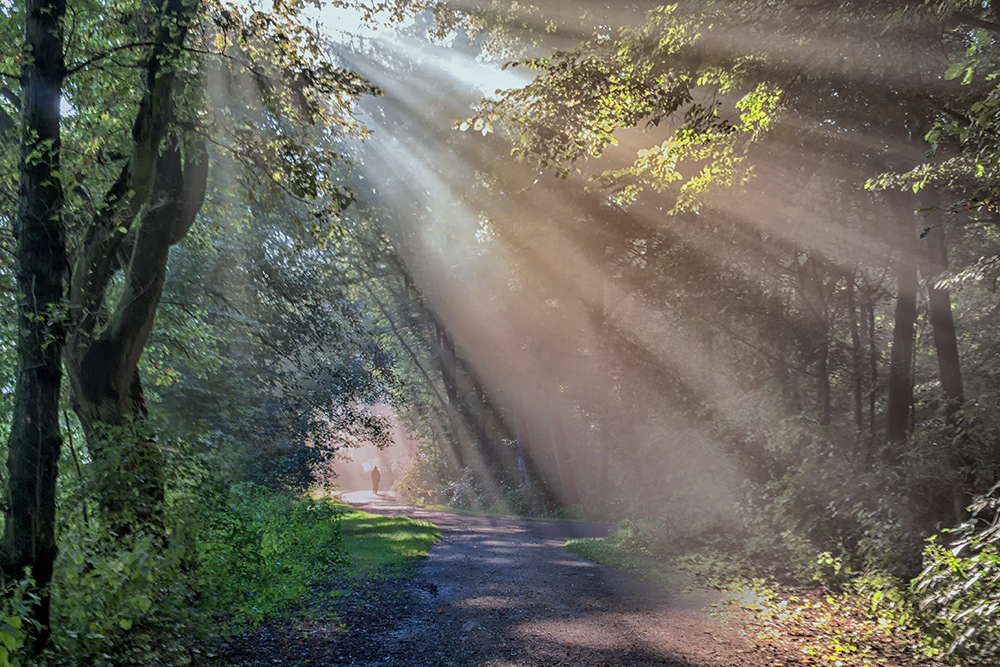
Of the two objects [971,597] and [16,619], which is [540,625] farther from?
[16,619]

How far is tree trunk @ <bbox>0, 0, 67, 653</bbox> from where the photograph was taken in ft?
16.7

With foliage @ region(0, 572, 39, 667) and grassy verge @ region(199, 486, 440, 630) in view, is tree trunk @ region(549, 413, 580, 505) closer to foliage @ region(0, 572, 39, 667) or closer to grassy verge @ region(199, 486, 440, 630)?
grassy verge @ region(199, 486, 440, 630)

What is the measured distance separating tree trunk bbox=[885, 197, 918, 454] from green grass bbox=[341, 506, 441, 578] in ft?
32.4

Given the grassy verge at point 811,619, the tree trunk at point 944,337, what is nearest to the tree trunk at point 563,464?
the grassy verge at point 811,619

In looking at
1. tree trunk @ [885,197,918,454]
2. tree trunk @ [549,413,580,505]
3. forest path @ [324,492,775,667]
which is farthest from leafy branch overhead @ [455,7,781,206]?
tree trunk @ [549,413,580,505]

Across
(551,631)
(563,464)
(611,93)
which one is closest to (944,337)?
(611,93)

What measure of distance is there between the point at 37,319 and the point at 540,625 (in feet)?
20.5

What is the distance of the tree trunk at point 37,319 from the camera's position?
201 inches

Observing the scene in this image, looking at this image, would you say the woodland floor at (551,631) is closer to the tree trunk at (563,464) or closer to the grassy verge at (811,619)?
the grassy verge at (811,619)

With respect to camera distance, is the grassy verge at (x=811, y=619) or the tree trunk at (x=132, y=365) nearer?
the grassy verge at (x=811, y=619)

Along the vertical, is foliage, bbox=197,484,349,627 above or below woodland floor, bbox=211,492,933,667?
above

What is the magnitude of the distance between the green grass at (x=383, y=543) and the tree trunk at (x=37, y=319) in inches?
256

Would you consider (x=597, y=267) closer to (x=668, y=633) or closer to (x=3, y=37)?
(x=668, y=633)

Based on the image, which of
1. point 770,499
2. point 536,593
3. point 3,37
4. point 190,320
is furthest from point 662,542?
point 3,37
